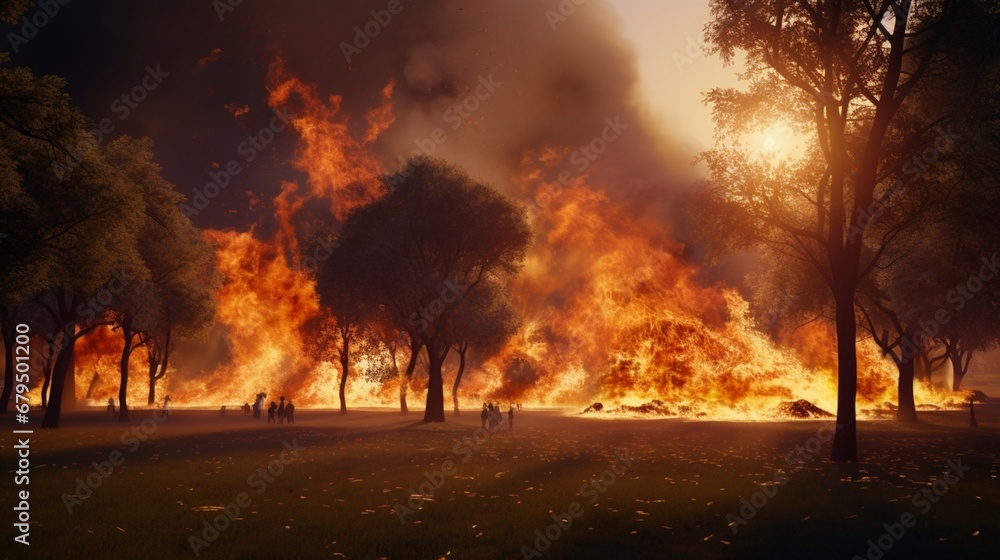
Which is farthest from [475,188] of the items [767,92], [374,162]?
[374,162]

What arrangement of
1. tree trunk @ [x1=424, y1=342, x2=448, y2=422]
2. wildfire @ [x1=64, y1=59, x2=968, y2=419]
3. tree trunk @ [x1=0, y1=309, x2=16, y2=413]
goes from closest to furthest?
tree trunk @ [x1=424, y1=342, x2=448, y2=422]
tree trunk @ [x1=0, y1=309, x2=16, y2=413]
wildfire @ [x1=64, y1=59, x2=968, y2=419]

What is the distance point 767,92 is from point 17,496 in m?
30.8

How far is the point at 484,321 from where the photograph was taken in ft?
171

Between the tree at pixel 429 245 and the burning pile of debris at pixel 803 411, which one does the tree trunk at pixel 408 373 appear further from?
the burning pile of debris at pixel 803 411

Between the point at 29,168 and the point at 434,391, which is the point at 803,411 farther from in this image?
the point at 29,168

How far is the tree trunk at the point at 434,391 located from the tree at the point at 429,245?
0.24 feet

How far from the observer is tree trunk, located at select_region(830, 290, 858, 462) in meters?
25.1

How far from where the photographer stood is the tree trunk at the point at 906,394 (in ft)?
160

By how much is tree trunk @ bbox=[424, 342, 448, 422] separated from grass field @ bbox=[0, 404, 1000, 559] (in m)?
16.5

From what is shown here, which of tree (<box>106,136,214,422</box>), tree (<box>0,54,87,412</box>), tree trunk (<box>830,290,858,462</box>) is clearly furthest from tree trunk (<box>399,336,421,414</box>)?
tree trunk (<box>830,290,858,462</box>)

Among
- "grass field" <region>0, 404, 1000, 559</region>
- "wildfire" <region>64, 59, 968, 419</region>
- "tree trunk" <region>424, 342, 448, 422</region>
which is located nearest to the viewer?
"grass field" <region>0, 404, 1000, 559</region>

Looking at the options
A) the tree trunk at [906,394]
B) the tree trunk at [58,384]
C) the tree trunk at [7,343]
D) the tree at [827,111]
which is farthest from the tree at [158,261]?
the tree trunk at [906,394]

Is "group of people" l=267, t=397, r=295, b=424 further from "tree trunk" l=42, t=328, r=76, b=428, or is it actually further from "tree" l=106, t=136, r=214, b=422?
"tree trunk" l=42, t=328, r=76, b=428

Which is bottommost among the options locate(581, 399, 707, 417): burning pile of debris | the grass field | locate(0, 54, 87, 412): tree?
locate(581, 399, 707, 417): burning pile of debris
